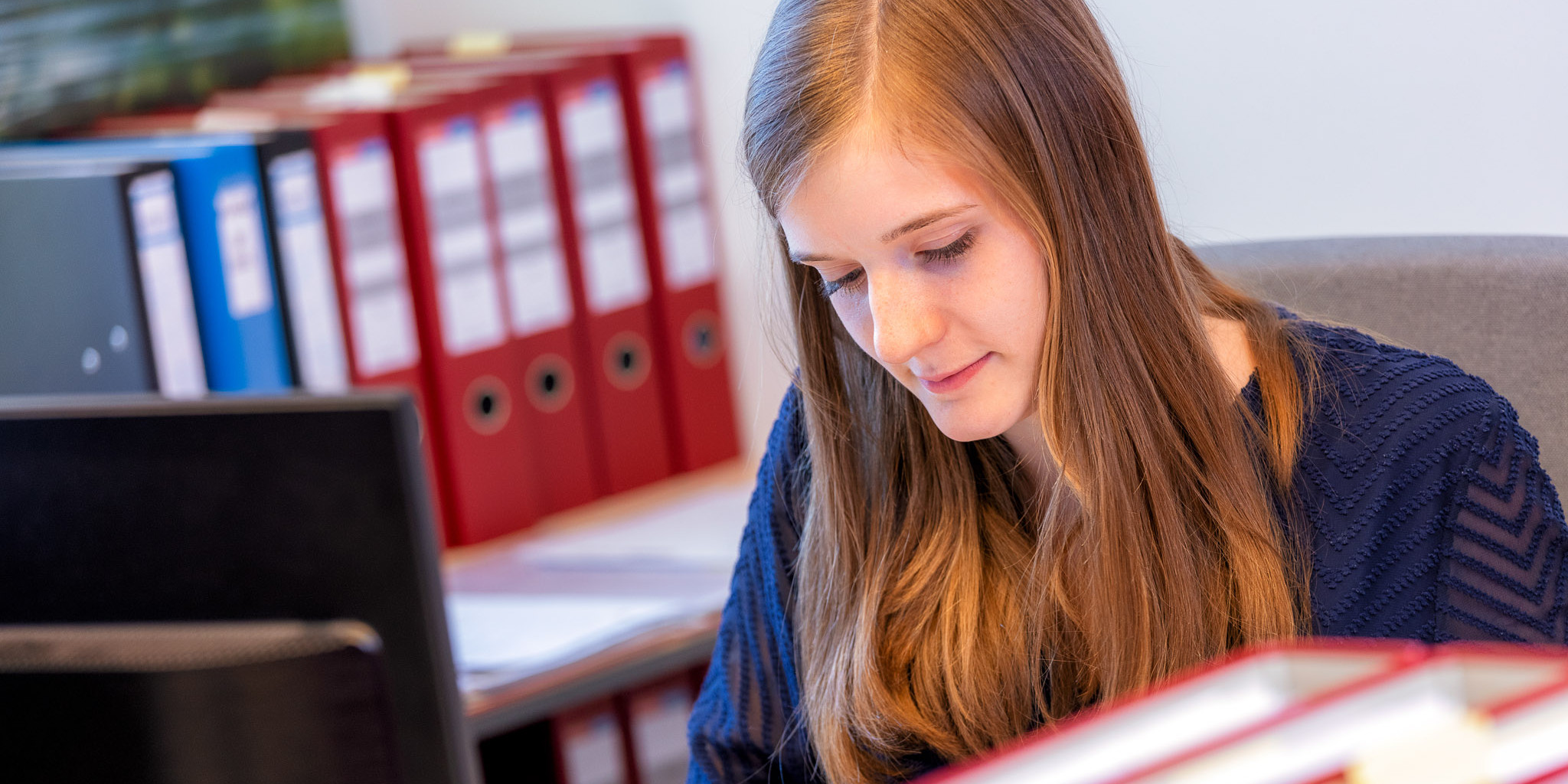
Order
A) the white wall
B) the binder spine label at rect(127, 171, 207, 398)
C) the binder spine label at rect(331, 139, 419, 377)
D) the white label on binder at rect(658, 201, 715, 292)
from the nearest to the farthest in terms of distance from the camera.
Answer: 1. the white wall
2. the binder spine label at rect(127, 171, 207, 398)
3. the binder spine label at rect(331, 139, 419, 377)
4. the white label on binder at rect(658, 201, 715, 292)

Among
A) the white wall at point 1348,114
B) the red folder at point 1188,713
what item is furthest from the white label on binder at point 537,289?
the red folder at point 1188,713

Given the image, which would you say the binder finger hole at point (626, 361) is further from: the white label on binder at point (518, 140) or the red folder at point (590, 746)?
the red folder at point (590, 746)

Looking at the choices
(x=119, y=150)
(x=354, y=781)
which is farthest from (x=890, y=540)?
(x=119, y=150)

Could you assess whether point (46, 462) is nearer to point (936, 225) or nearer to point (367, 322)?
point (936, 225)

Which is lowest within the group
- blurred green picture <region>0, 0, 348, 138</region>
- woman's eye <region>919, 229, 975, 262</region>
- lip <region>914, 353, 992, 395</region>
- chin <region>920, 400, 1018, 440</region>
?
chin <region>920, 400, 1018, 440</region>

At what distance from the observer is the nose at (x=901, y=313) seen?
0.87m

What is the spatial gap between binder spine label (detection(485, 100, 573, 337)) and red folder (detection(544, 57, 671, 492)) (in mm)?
18

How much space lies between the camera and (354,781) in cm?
62

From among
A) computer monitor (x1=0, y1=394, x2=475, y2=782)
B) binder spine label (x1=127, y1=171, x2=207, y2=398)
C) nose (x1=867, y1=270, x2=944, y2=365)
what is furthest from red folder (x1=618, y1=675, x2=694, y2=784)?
computer monitor (x1=0, y1=394, x2=475, y2=782)

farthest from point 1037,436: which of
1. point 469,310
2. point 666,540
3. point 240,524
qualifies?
point 469,310

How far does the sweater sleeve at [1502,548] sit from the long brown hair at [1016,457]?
96 millimetres

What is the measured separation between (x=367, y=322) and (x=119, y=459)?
1202 mm

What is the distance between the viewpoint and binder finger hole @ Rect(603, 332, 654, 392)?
1.98 m

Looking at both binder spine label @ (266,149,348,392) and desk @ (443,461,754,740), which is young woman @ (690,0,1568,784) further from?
binder spine label @ (266,149,348,392)
